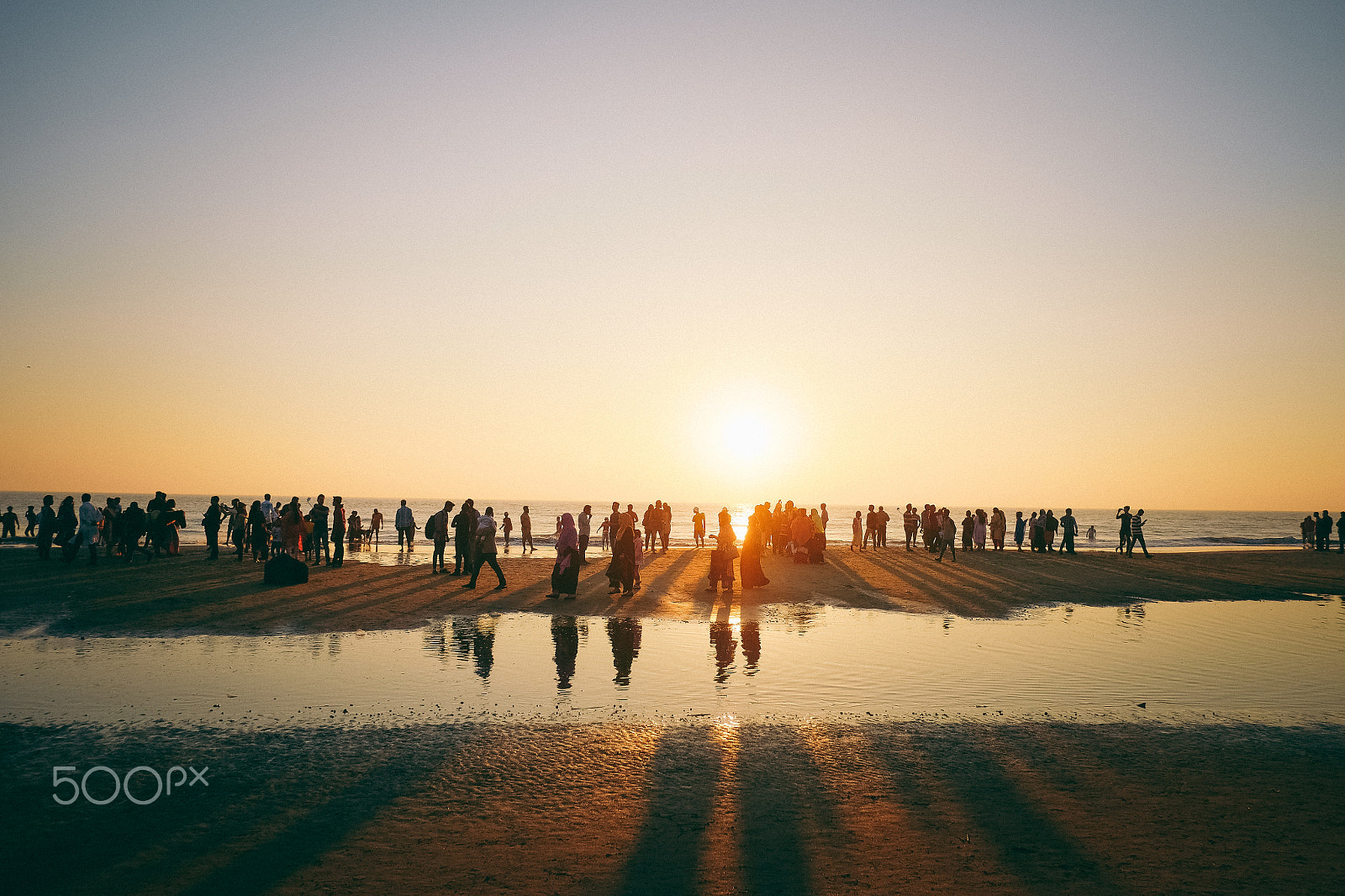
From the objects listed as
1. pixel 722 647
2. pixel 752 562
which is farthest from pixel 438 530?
pixel 722 647

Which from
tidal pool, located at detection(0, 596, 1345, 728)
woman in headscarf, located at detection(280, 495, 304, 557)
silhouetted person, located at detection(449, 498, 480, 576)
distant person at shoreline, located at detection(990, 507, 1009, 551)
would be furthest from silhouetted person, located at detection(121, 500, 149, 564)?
distant person at shoreline, located at detection(990, 507, 1009, 551)

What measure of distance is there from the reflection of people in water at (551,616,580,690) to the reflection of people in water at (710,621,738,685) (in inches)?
79.8

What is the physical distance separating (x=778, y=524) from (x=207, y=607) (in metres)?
21.5

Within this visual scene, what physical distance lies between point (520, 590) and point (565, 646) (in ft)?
25.1

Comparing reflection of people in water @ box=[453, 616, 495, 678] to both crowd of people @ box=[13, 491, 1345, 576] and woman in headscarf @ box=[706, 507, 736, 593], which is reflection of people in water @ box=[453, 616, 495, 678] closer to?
crowd of people @ box=[13, 491, 1345, 576]

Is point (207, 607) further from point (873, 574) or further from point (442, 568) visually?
point (873, 574)

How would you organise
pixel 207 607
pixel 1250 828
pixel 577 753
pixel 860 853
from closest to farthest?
pixel 860 853 → pixel 1250 828 → pixel 577 753 → pixel 207 607

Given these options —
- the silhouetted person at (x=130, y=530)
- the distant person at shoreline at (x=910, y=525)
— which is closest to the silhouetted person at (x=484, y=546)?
the silhouetted person at (x=130, y=530)

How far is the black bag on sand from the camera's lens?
1931 centimetres

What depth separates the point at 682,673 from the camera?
10.5 m

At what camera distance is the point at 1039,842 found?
17.4ft

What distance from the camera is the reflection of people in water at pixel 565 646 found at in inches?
400

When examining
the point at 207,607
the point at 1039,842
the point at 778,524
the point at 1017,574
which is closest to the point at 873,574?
the point at 1017,574

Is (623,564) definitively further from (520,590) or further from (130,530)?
(130,530)
